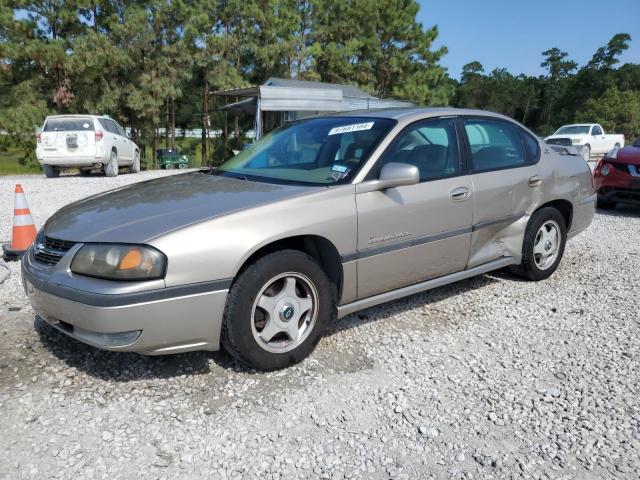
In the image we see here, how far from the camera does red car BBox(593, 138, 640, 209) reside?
7.65 metres

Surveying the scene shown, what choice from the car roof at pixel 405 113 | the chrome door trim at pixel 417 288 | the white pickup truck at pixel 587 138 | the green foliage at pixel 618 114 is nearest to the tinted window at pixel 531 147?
the car roof at pixel 405 113

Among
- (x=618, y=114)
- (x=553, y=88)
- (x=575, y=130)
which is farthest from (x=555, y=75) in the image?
(x=575, y=130)

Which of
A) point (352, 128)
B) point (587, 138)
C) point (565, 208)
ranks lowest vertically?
point (565, 208)

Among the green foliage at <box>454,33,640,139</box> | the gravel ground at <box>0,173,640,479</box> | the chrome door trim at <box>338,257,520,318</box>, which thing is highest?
the green foliage at <box>454,33,640,139</box>

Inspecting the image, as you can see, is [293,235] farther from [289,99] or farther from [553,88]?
[553,88]

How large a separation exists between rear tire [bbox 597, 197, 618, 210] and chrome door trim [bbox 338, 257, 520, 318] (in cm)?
521

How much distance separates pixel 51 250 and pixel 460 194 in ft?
8.69

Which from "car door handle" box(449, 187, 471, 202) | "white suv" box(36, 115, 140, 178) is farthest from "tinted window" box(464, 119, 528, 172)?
"white suv" box(36, 115, 140, 178)

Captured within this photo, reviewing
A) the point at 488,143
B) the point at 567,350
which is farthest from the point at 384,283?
the point at 488,143

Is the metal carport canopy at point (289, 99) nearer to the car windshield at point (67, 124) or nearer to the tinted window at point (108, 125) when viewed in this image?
the tinted window at point (108, 125)

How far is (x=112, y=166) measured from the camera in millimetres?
13023

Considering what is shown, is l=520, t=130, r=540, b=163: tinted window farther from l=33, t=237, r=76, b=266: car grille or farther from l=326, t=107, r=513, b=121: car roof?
l=33, t=237, r=76, b=266: car grille

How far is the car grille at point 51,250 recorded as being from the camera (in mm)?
2656

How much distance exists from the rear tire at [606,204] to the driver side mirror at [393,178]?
6.74 m
